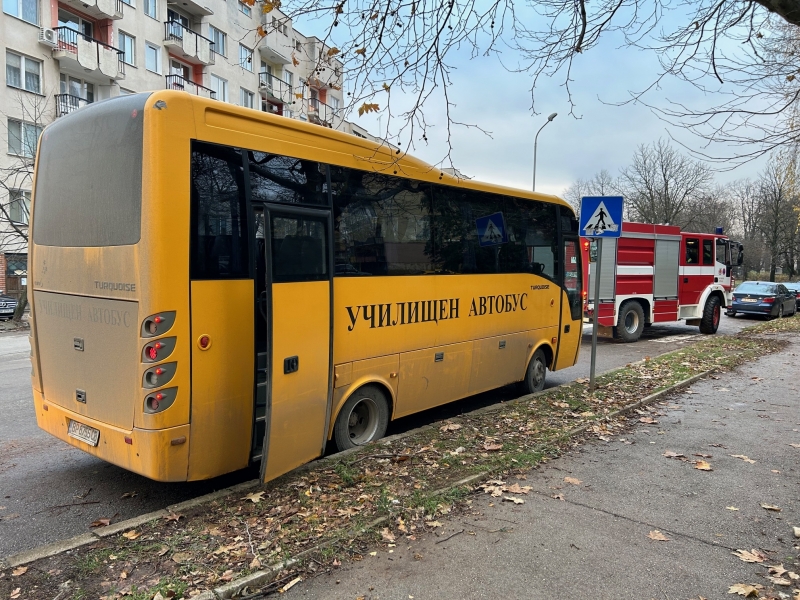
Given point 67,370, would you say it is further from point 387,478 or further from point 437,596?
point 437,596

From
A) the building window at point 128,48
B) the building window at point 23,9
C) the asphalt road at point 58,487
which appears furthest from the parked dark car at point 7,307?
the asphalt road at point 58,487

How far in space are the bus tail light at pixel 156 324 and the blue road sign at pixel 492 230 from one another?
4.17 metres

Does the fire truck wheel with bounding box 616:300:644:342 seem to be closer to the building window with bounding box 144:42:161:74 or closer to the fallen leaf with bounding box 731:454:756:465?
the fallen leaf with bounding box 731:454:756:465

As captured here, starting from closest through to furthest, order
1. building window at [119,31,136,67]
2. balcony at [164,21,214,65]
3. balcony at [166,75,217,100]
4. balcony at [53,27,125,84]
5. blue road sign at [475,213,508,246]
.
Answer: blue road sign at [475,213,508,246]
balcony at [53,27,125,84]
building window at [119,31,136,67]
balcony at [164,21,214,65]
balcony at [166,75,217,100]

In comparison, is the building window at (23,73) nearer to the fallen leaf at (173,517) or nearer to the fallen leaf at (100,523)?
the fallen leaf at (100,523)

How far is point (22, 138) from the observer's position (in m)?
23.5

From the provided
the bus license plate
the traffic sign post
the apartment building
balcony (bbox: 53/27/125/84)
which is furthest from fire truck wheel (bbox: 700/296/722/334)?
balcony (bbox: 53/27/125/84)

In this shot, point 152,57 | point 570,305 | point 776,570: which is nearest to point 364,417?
point 776,570

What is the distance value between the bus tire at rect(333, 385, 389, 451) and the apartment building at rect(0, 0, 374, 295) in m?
14.6

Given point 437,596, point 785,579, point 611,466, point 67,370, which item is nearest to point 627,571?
point 785,579

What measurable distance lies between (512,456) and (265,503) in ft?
7.58

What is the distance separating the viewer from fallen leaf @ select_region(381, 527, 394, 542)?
3854 mm

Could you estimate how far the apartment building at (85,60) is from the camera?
926 inches

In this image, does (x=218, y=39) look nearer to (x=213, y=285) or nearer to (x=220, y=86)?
(x=220, y=86)
